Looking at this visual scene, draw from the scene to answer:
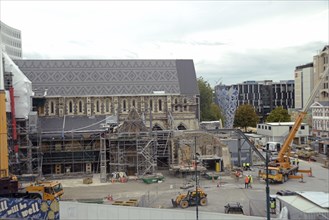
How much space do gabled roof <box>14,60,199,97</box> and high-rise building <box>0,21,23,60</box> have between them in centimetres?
3310

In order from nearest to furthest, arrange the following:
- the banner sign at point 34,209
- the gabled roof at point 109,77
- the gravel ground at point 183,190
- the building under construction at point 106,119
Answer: the banner sign at point 34,209
the gravel ground at point 183,190
the building under construction at point 106,119
the gabled roof at point 109,77

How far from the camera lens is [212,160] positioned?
41719 millimetres

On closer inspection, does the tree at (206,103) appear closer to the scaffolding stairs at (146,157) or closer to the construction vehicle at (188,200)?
the scaffolding stairs at (146,157)

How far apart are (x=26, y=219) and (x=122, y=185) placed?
14.3 meters

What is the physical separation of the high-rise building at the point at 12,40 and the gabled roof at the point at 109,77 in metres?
33.1

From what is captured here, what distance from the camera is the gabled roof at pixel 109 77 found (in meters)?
45.6

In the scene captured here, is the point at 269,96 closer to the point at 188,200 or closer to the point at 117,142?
the point at 117,142

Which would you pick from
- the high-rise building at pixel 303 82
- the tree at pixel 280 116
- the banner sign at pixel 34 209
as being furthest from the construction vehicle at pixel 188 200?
the high-rise building at pixel 303 82

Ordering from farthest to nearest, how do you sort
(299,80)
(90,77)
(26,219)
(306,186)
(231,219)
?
(299,80)
(90,77)
(306,186)
(26,219)
(231,219)

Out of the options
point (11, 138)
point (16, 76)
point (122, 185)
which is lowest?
point (122, 185)

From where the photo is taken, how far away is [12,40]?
265 ft

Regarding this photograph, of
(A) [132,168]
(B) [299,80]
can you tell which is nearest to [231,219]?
(A) [132,168]

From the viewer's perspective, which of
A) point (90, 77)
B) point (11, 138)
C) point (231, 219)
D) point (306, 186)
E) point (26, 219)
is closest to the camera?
point (231, 219)

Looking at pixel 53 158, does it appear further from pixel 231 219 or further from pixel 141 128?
pixel 231 219
